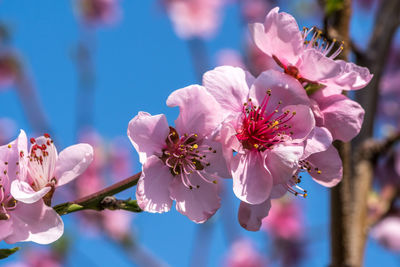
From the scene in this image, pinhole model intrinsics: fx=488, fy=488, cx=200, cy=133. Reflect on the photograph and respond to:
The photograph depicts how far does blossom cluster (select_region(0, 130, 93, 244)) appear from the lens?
1.00 m

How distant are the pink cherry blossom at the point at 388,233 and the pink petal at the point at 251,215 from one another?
4.94ft

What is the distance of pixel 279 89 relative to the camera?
1.06m

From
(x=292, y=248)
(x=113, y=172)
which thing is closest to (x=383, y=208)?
(x=292, y=248)

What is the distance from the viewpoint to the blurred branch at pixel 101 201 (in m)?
0.99

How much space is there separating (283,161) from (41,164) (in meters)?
0.53

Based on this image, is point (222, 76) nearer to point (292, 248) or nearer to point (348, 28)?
point (348, 28)

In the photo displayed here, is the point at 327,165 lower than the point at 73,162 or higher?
lower

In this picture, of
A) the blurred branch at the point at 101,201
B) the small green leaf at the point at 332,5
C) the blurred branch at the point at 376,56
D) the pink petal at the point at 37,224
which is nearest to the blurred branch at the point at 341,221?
the blurred branch at the point at 376,56

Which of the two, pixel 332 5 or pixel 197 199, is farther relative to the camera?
pixel 332 5

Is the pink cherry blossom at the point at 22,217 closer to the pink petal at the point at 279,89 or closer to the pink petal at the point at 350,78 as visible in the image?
the pink petal at the point at 279,89

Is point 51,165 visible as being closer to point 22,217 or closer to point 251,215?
point 22,217

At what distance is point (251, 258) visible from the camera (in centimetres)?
468

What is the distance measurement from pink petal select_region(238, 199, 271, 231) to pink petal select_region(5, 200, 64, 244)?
1.30 ft

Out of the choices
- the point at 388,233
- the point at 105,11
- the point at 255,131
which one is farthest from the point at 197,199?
the point at 105,11
